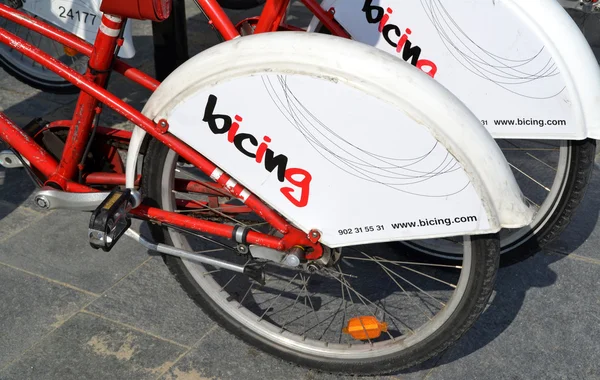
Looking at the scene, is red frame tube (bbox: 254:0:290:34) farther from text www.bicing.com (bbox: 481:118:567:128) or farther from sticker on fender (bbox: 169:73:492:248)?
text www.bicing.com (bbox: 481:118:567:128)

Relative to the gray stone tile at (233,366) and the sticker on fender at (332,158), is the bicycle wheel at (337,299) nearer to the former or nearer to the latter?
the gray stone tile at (233,366)

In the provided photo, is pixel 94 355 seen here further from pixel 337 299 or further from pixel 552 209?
pixel 552 209

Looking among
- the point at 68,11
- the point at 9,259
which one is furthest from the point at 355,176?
the point at 68,11

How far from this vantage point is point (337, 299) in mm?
3211

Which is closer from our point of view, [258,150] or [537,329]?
[258,150]

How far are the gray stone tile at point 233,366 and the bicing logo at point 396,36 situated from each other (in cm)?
117

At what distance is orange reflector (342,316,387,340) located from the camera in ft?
9.26

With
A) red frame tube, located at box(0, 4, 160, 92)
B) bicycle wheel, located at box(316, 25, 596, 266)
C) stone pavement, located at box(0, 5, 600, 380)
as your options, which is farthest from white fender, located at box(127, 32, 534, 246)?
bicycle wheel, located at box(316, 25, 596, 266)

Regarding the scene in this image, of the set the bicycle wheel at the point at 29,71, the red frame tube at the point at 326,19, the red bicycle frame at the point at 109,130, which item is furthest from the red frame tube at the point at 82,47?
the bicycle wheel at the point at 29,71

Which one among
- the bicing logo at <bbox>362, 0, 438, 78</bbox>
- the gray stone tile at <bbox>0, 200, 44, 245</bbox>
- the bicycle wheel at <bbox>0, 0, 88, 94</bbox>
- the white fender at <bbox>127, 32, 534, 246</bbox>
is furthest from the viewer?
the bicycle wheel at <bbox>0, 0, 88, 94</bbox>

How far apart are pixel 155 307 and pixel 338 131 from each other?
48.3 inches

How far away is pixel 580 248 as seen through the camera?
11.6ft

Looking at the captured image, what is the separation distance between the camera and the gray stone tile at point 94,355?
283 cm

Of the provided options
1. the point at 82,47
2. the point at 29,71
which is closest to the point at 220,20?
the point at 82,47
